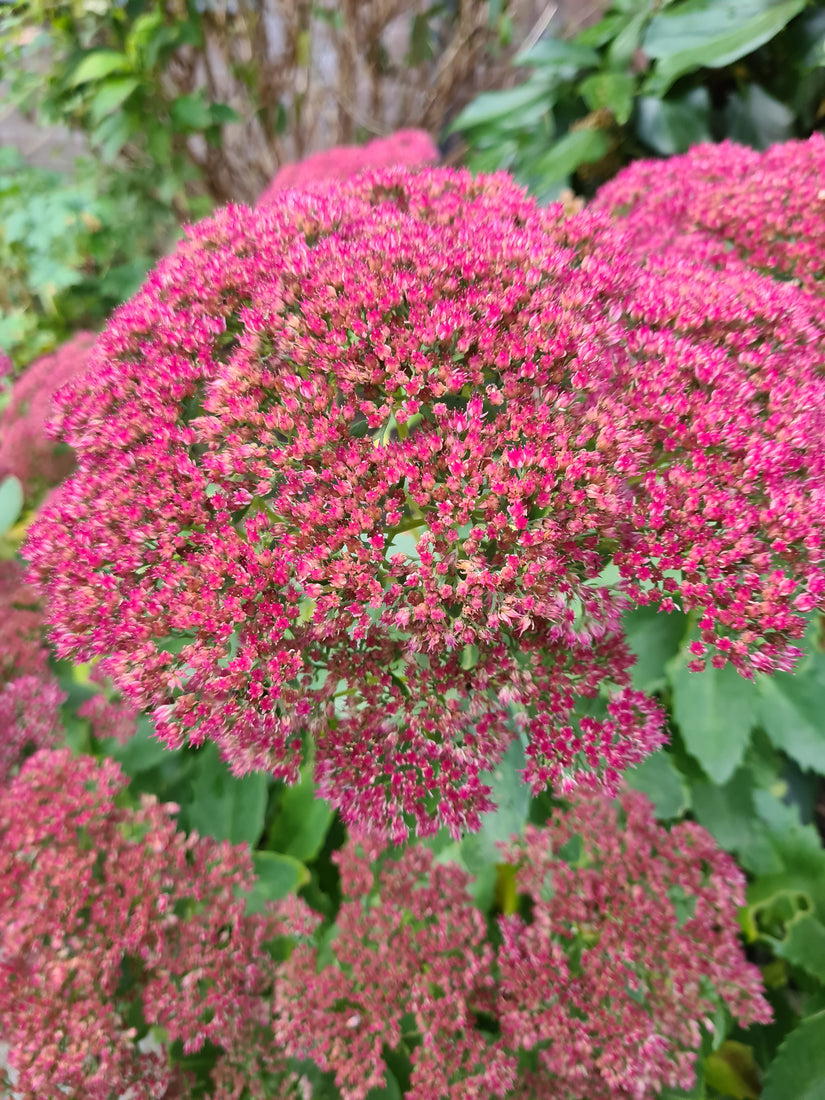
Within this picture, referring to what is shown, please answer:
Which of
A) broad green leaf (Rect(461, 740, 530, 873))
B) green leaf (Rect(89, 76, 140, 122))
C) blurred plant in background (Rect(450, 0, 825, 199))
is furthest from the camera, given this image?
green leaf (Rect(89, 76, 140, 122))

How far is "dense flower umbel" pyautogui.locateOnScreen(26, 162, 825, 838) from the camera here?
0.50 m

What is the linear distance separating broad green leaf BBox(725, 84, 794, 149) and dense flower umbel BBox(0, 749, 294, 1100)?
163 cm

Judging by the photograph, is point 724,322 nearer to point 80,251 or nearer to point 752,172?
point 752,172

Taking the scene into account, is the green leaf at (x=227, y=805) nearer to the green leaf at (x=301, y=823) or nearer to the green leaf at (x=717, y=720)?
the green leaf at (x=301, y=823)

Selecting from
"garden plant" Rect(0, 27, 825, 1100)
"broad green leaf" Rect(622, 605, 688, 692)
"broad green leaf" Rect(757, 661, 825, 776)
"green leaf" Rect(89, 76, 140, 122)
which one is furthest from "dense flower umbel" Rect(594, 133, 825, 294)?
"green leaf" Rect(89, 76, 140, 122)

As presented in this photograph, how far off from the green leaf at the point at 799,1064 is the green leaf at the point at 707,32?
153 cm

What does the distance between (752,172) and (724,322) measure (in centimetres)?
39

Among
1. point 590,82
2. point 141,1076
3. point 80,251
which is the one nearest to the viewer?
point 141,1076

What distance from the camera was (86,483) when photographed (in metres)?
0.57

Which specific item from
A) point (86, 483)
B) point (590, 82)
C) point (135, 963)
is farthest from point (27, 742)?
point (590, 82)

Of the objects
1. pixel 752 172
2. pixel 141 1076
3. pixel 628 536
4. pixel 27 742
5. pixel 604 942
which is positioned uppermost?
pixel 752 172

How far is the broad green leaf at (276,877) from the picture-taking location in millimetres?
996

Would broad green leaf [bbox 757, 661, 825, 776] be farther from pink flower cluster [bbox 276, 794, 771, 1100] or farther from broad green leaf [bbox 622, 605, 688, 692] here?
pink flower cluster [bbox 276, 794, 771, 1100]

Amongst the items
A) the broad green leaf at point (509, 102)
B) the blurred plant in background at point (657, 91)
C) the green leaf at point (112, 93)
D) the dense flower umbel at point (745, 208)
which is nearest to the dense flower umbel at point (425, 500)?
the dense flower umbel at point (745, 208)
